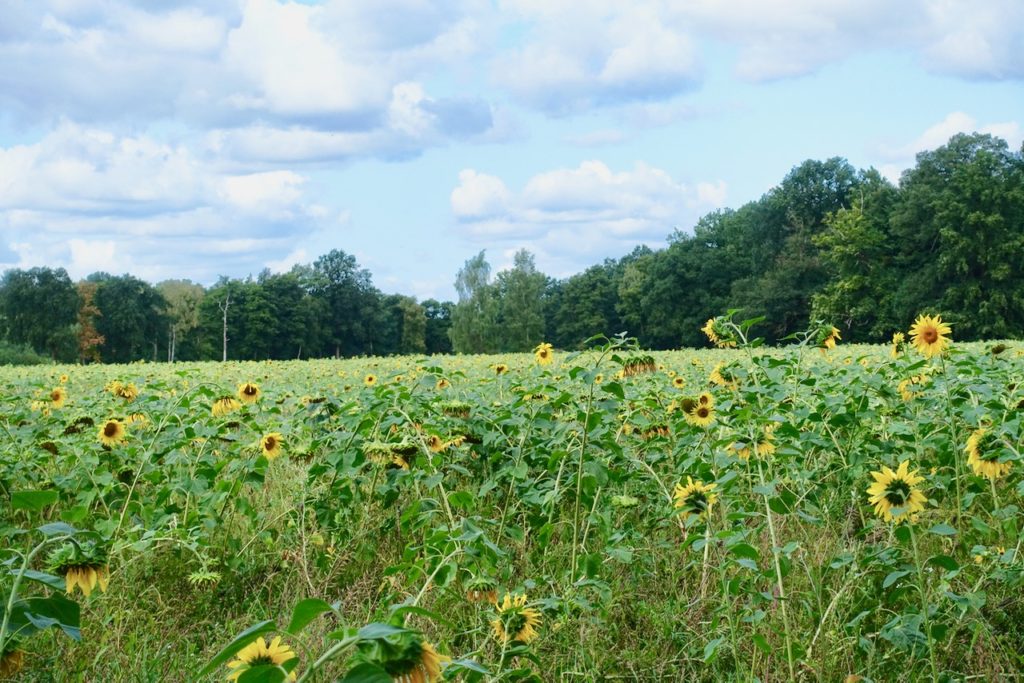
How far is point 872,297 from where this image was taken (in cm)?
4622

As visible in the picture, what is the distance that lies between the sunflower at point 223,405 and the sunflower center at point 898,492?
3.28 metres

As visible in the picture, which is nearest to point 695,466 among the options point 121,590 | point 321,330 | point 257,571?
point 257,571

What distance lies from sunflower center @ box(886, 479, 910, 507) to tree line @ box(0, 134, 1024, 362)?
25.4 metres

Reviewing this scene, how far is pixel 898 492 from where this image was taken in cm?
277

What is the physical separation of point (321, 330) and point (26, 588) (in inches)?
2771

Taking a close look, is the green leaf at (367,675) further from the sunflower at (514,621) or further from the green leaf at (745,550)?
the green leaf at (745,550)

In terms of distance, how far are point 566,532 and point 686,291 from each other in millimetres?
54655

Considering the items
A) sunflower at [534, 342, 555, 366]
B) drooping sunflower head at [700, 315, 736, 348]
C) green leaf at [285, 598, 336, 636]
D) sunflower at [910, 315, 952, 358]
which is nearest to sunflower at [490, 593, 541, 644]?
green leaf at [285, 598, 336, 636]

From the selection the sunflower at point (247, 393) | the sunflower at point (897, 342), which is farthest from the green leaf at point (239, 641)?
the sunflower at point (897, 342)

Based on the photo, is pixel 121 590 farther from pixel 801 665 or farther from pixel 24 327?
pixel 24 327

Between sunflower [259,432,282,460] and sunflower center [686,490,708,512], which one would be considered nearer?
sunflower center [686,490,708,512]

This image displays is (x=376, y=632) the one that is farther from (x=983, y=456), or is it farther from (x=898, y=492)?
(x=983, y=456)

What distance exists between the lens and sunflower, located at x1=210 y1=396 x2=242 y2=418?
491cm

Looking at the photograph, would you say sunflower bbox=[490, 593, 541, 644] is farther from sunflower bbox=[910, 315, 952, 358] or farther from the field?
sunflower bbox=[910, 315, 952, 358]
